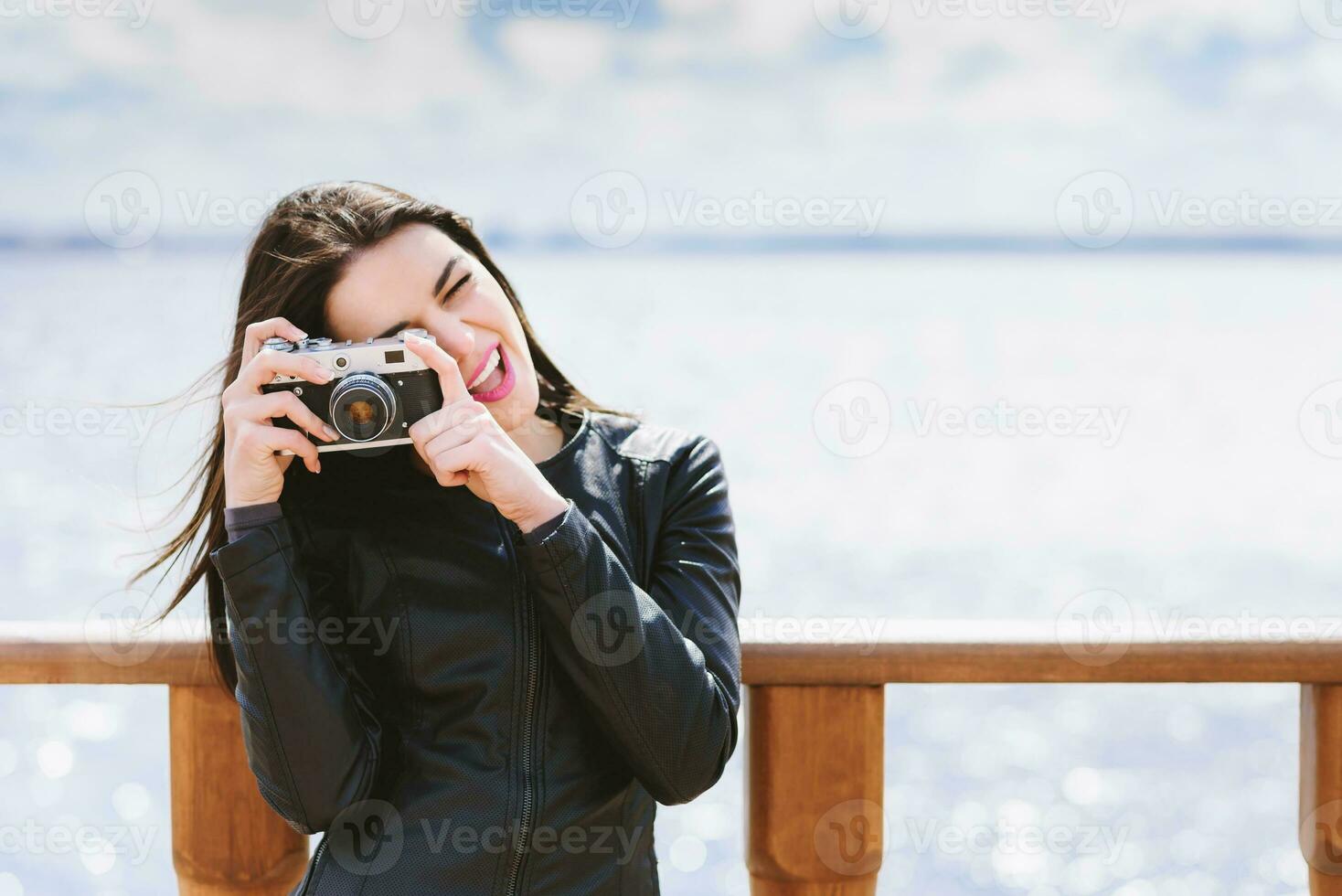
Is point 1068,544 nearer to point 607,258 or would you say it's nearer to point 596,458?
point 596,458

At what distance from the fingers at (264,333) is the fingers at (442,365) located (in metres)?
0.16

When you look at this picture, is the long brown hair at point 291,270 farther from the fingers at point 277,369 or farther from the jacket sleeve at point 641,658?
the jacket sleeve at point 641,658

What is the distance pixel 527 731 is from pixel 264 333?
54 cm

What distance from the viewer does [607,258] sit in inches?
820

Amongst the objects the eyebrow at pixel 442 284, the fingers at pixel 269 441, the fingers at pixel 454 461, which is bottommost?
the fingers at pixel 454 461

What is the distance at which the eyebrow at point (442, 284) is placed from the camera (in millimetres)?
1301

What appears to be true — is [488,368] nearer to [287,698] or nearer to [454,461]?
[454,461]

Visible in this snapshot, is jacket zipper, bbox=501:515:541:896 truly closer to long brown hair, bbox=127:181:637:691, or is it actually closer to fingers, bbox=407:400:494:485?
fingers, bbox=407:400:494:485

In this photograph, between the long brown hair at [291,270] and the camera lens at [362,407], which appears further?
the long brown hair at [291,270]

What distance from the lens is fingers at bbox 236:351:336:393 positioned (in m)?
1.19

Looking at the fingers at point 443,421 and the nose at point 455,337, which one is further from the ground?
the nose at point 455,337

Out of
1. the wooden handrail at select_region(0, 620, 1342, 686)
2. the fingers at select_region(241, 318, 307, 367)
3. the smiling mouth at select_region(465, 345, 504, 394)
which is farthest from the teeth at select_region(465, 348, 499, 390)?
the wooden handrail at select_region(0, 620, 1342, 686)

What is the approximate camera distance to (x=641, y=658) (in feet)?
3.70

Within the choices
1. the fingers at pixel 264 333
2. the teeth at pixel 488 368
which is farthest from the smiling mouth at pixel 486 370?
the fingers at pixel 264 333
